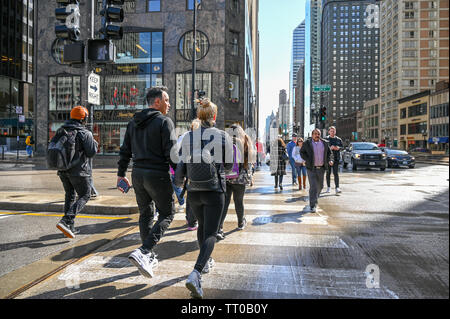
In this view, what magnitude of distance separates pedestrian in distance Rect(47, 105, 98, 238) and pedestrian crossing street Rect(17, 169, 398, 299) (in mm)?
909

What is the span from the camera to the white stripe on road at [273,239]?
15.1 feet

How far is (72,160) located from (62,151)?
0.68 ft

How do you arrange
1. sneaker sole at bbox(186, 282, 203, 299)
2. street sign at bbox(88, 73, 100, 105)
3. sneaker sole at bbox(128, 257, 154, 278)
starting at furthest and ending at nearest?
street sign at bbox(88, 73, 100, 105) < sneaker sole at bbox(128, 257, 154, 278) < sneaker sole at bbox(186, 282, 203, 299)

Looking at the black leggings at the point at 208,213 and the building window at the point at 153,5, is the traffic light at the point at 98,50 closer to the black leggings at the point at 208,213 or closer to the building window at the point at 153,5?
the black leggings at the point at 208,213

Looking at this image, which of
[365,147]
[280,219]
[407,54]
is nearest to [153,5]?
[365,147]

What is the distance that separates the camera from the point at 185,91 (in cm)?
2814

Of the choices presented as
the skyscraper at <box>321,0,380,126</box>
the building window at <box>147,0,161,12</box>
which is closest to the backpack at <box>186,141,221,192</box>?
the building window at <box>147,0,161,12</box>

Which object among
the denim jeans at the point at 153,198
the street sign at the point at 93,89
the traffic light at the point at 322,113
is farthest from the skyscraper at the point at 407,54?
the denim jeans at the point at 153,198

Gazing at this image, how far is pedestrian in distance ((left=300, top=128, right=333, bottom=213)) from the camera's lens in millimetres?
7109

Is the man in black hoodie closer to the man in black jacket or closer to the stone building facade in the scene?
the man in black jacket

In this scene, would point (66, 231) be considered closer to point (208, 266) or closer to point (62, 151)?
point (62, 151)

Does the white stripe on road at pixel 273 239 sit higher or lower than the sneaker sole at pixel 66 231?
lower
